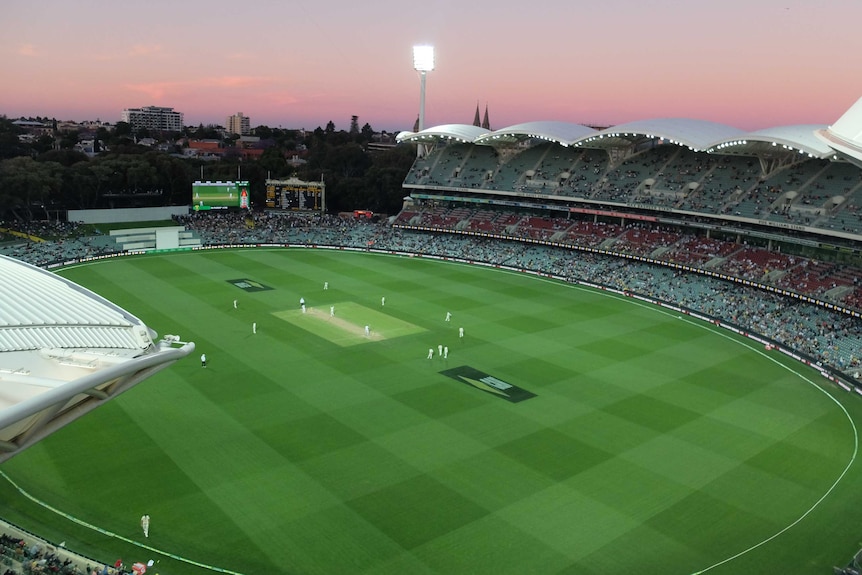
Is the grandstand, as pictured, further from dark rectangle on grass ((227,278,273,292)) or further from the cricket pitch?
dark rectangle on grass ((227,278,273,292))

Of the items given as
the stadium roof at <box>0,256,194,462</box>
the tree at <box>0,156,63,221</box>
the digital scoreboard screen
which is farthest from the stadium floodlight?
the stadium roof at <box>0,256,194,462</box>

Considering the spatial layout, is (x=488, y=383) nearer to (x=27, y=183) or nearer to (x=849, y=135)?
(x=849, y=135)

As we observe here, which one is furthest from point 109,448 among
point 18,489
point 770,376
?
point 770,376

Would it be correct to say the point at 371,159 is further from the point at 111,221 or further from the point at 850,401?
the point at 850,401

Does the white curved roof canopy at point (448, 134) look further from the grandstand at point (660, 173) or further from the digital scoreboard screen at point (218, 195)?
the digital scoreboard screen at point (218, 195)

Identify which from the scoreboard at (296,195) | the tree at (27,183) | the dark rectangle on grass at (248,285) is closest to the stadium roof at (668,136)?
the scoreboard at (296,195)

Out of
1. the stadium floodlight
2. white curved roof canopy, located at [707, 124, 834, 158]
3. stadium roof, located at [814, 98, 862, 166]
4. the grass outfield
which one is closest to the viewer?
the grass outfield

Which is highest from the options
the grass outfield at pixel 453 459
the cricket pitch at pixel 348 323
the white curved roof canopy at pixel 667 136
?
the white curved roof canopy at pixel 667 136
